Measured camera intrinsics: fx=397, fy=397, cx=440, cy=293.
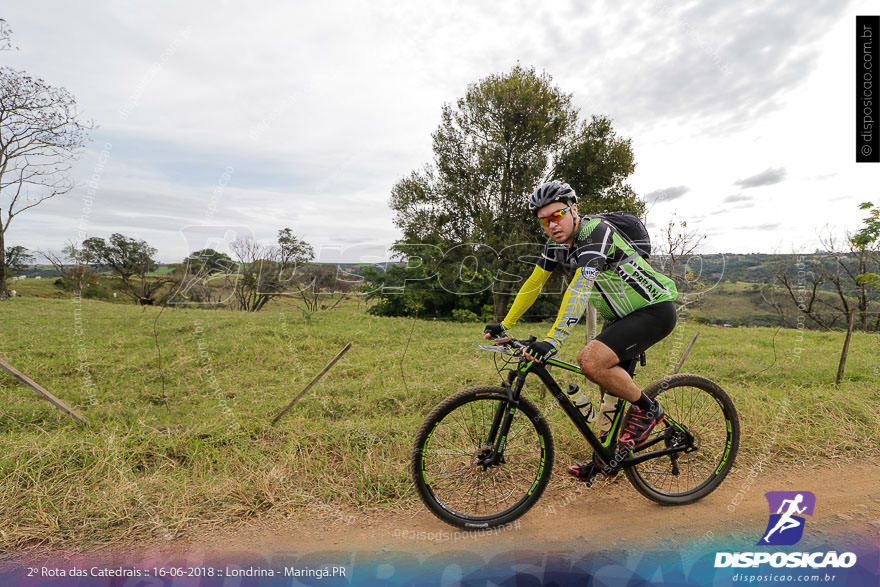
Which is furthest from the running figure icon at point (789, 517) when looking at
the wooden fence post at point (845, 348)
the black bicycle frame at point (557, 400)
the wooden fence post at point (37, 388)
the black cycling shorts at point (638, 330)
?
the wooden fence post at point (37, 388)

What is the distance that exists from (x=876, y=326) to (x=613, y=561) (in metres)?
25.6

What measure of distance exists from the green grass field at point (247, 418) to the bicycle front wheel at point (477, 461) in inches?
15.7

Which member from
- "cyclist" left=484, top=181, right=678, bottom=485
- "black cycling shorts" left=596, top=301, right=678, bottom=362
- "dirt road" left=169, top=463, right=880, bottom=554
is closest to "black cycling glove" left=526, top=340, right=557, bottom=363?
"cyclist" left=484, top=181, right=678, bottom=485

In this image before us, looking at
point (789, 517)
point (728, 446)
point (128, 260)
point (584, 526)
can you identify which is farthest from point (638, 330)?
point (128, 260)

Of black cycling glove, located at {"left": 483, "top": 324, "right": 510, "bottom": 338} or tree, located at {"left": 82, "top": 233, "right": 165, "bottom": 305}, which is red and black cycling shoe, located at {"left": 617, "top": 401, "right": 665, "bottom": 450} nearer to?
black cycling glove, located at {"left": 483, "top": 324, "right": 510, "bottom": 338}

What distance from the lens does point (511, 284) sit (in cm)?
1795

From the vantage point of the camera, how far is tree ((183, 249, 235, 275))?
28.2 feet

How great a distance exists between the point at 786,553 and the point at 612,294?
81.4 inches

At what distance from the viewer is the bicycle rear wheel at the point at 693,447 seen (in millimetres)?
3242

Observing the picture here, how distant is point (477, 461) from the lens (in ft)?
9.61

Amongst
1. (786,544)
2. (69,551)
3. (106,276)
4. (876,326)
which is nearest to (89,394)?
(69,551)

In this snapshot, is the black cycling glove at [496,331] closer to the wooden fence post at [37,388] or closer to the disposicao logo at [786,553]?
the disposicao logo at [786,553]

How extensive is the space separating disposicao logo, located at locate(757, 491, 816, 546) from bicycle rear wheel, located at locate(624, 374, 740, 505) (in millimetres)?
380

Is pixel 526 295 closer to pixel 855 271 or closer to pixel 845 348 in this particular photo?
pixel 845 348
